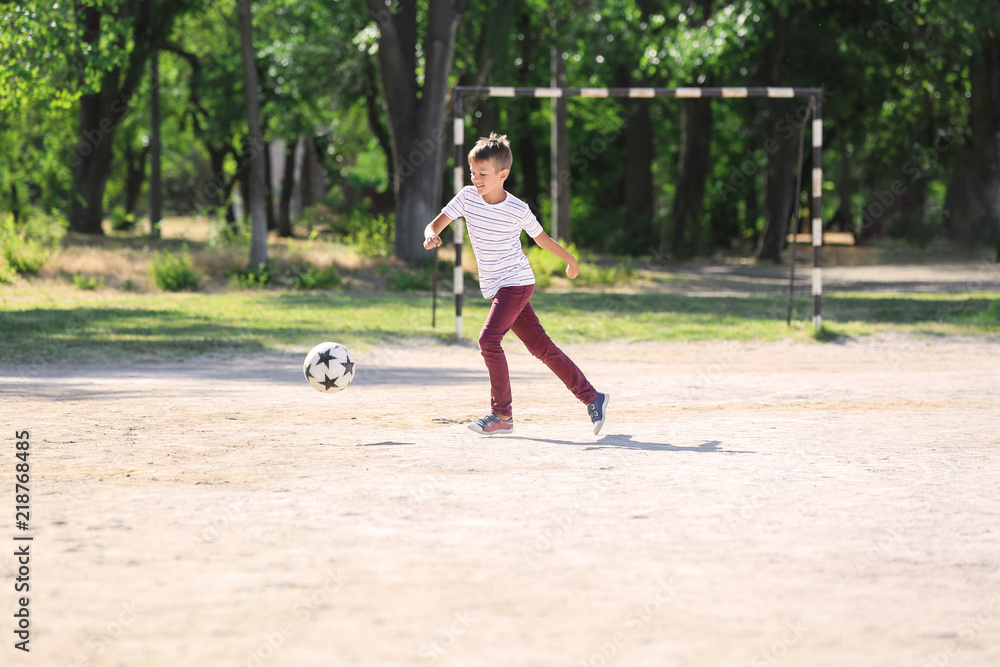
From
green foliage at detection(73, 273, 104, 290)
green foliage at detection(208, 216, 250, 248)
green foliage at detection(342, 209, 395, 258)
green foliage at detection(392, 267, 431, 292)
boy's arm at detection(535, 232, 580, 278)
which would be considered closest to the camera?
boy's arm at detection(535, 232, 580, 278)

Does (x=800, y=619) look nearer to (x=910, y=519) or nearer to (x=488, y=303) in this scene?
(x=910, y=519)

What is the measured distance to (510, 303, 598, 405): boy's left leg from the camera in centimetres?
712

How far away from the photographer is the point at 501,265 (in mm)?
6977

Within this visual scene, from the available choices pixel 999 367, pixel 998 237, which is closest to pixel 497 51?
pixel 998 237

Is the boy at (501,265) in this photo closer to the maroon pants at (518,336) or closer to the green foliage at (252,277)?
the maroon pants at (518,336)


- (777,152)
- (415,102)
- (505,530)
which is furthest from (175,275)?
(777,152)

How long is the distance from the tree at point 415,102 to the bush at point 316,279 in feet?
7.63

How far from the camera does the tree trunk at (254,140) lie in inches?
731

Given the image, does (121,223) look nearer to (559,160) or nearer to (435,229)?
(559,160)

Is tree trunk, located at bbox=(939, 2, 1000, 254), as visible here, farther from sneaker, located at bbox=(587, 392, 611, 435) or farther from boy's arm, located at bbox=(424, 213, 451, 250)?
boy's arm, located at bbox=(424, 213, 451, 250)

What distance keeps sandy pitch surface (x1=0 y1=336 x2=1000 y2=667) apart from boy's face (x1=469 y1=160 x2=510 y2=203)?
1.52 metres

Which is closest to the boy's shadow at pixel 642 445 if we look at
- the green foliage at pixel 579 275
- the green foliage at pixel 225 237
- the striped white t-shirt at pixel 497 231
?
the striped white t-shirt at pixel 497 231

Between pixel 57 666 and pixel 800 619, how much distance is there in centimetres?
240

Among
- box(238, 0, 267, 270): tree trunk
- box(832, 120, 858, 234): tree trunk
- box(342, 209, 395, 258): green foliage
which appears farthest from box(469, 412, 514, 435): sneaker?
box(832, 120, 858, 234): tree trunk
